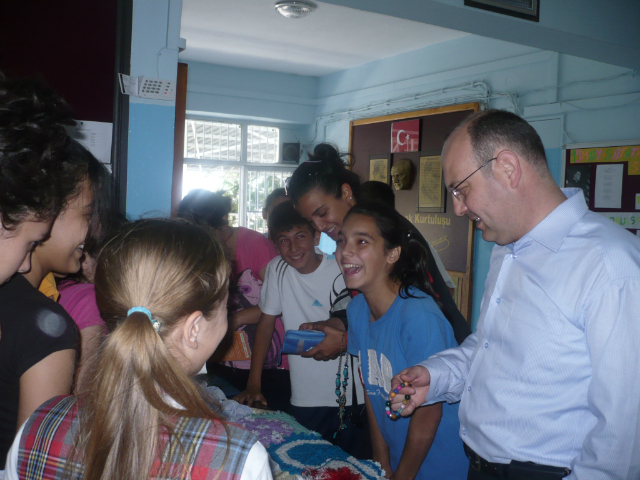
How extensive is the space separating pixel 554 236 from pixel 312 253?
1318mm

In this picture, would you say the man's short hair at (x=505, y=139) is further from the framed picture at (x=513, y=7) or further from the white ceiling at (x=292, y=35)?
the white ceiling at (x=292, y=35)

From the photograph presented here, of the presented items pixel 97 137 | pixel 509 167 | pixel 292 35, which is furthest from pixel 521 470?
pixel 292 35

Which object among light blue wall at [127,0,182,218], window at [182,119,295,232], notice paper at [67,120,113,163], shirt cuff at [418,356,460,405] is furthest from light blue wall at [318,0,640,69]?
window at [182,119,295,232]

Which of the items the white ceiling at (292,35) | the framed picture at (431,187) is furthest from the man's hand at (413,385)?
the framed picture at (431,187)

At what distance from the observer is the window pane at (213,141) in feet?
23.4

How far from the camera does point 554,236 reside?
117 centimetres

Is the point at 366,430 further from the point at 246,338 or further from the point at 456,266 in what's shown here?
the point at 456,266

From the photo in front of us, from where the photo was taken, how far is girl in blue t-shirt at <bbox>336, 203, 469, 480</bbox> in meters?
1.47

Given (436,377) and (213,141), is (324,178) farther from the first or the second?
(213,141)

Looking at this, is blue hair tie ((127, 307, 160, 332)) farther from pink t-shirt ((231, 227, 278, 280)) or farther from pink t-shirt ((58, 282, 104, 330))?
pink t-shirt ((231, 227, 278, 280))

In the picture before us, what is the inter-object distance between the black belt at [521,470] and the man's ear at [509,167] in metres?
0.70

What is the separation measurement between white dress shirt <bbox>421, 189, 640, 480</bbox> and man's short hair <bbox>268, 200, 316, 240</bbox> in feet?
3.92

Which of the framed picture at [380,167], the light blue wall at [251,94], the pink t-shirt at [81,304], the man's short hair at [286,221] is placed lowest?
the pink t-shirt at [81,304]

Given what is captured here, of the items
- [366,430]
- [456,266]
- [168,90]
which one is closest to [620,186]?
[456,266]
